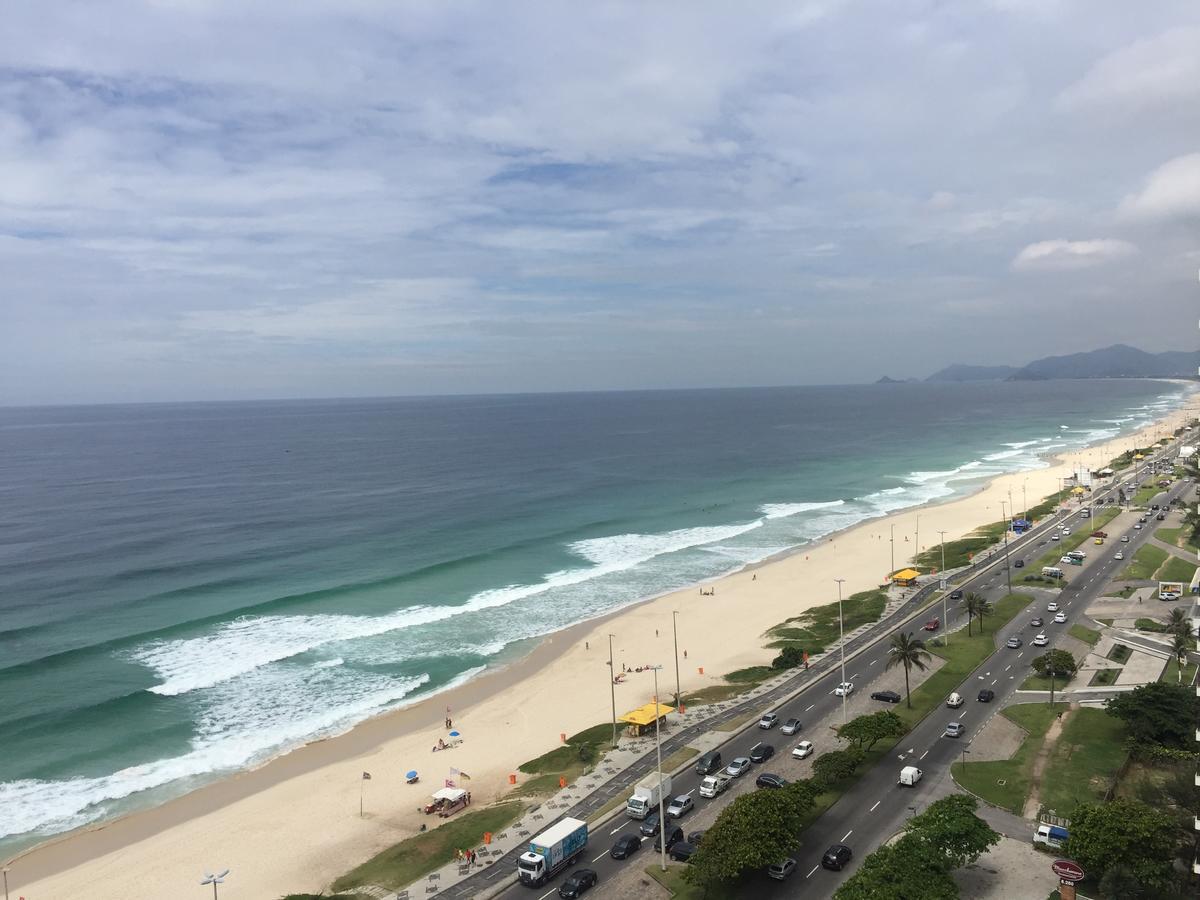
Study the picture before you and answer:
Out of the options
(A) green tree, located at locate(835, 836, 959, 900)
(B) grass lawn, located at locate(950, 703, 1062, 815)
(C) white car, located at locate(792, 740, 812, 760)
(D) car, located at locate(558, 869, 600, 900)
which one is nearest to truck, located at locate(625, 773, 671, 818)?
(D) car, located at locate(558, 869, 600, 900)

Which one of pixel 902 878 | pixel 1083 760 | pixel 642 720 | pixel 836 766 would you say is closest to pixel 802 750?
pixel 836 766


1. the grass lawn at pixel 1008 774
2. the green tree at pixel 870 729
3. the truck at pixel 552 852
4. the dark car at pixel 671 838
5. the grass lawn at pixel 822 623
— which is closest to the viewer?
the truck at pixel 552 852

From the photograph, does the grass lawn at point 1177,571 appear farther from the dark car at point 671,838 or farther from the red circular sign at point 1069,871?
the dark car at point 671,838

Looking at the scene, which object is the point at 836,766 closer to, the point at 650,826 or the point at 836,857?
the point at 836,857

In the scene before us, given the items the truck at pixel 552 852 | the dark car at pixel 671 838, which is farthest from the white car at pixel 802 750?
the truck at pixel 552 852

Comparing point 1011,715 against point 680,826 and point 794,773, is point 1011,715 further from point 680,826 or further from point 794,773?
point 680,826

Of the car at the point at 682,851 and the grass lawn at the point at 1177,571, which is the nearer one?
the car at the point at 682,851

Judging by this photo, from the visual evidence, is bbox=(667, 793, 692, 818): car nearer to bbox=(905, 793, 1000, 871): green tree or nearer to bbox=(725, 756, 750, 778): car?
bbox=(725, 756, 750, 778): car
